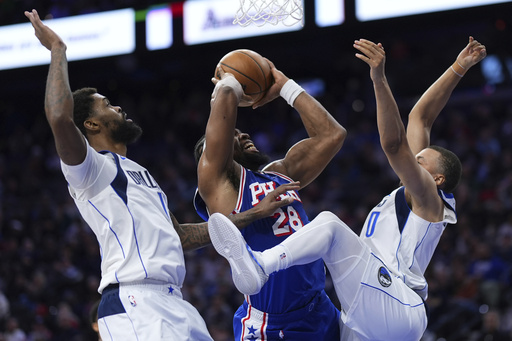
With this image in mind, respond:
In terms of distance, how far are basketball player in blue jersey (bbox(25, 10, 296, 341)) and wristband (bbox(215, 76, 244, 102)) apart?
81cm

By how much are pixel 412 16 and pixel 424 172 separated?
616cm

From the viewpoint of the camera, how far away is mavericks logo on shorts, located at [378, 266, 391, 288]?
4.15 metres

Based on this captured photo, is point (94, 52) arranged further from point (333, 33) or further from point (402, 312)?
point (402, 312)

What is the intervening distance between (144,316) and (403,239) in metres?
1.90

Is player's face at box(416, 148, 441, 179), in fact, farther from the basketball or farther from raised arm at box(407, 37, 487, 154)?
the basketball

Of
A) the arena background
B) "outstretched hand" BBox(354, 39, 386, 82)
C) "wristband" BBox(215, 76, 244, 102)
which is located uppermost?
"outstretched hand" BBox(354, 39, 386, 82)

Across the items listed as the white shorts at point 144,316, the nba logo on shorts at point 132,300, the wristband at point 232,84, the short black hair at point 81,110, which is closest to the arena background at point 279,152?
the wristband at point 232,84

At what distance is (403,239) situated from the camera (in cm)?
461

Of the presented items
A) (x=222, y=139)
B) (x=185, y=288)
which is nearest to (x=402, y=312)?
(x=222, y=139)

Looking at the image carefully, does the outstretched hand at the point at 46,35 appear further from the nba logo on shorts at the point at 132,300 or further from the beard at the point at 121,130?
the nba logo on shorts at the point at 132,300

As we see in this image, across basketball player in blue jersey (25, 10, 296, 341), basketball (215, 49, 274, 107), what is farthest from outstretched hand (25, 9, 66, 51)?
basketball (215, 49, 274, 107)

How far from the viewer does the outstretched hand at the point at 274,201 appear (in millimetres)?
4203

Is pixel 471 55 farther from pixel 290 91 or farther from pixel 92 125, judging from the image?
pixel 92 125

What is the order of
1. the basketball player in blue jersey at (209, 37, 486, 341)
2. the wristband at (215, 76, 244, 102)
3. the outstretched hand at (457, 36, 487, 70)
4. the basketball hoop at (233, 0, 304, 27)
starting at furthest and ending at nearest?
the basketball hoop at (233, 0, 304, 27) < the outstretched hand at (457, 36, 487, 70) < the wristband at (215, 76, 244, 102) < the basketball player in blue jersey at (209, 37, 486, 341)
